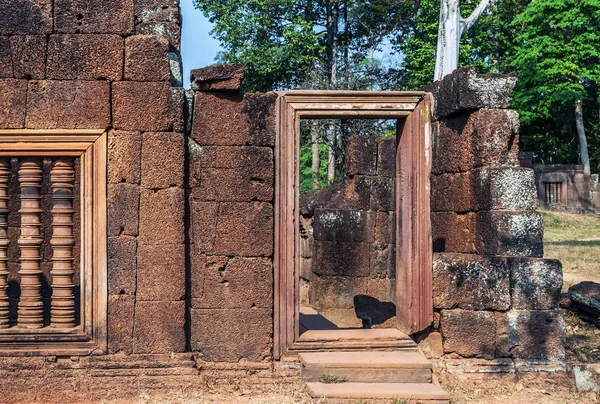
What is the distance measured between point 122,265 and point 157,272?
32 cm

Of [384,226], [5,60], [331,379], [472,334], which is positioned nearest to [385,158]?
[384,226]

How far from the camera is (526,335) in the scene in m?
7.75

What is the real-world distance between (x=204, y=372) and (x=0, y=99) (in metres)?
3.05

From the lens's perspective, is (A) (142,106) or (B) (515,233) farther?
(B) (515,233)

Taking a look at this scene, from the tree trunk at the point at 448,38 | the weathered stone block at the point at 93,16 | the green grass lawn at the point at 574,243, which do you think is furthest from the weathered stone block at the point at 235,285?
the tree trunk at the point at 448,38

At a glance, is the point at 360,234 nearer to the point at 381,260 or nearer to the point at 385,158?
the point at 381,260

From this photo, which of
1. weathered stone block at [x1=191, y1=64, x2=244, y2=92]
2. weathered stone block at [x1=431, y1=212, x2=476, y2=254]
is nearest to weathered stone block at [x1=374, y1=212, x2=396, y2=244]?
weathered stone block at [x1=431, y1=212, x2=476, y2=254]

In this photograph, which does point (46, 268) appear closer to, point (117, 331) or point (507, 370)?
point (117, 331)

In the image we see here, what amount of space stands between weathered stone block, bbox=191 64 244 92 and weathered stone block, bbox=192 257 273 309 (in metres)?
1.57

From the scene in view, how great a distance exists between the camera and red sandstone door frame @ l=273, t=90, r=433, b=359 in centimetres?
752

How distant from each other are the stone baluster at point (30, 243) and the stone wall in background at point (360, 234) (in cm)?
591

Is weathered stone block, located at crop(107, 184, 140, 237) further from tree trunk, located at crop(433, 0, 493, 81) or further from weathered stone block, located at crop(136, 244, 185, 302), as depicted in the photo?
tree trunk, located at crop(433, 0, 493, 81)

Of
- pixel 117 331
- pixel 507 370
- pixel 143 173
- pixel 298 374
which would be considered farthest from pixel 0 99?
pixel 507 370

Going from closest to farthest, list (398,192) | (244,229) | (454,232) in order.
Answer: (244,229)
(398,192)
(454,232)
